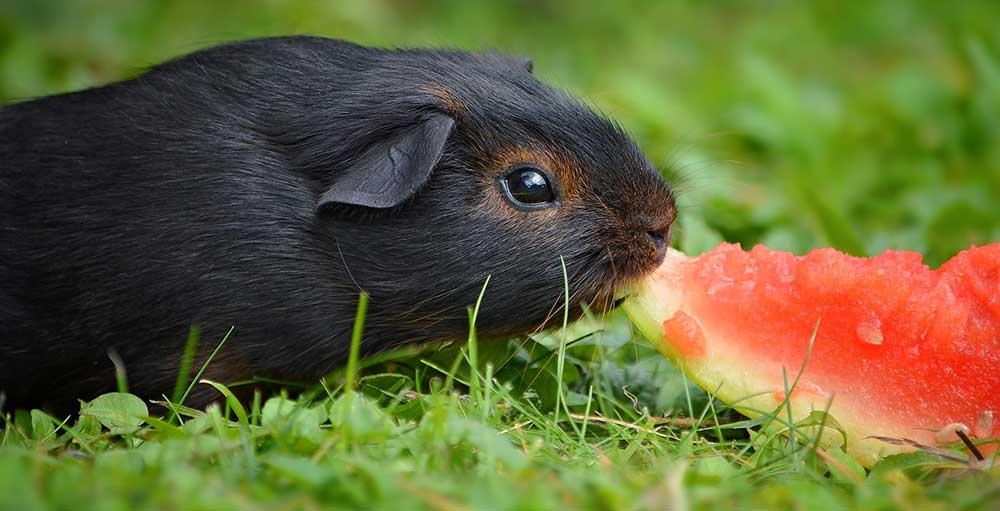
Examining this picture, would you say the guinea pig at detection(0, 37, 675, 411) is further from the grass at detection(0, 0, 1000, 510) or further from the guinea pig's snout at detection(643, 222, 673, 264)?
the grass at detection(0, 0, 1000, 510)

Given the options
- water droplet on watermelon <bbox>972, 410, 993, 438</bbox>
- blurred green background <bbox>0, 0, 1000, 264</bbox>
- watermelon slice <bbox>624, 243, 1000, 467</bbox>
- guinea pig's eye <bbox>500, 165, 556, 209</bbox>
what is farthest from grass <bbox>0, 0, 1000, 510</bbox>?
guinea pig's eye <bbox>500, 165, 556, 209</bbox>

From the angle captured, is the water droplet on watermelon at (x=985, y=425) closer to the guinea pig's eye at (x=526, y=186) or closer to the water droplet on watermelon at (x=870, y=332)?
the water droplet on watermelon at (x=870, y=332)

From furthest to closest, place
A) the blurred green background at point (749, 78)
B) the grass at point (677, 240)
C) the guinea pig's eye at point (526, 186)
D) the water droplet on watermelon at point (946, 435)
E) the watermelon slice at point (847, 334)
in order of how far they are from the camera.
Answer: the blurred green background at point (749, 78)
the guinea pig's eye at point (526, 186)
the watermelon slice at point (847, 334)
the water droplet on watermelon at point (946, 435)
the grass at point (677, 240)

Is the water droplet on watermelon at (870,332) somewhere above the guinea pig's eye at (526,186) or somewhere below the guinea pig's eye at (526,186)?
below

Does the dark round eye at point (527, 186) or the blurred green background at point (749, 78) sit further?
the blurred green background at point (749, 78)

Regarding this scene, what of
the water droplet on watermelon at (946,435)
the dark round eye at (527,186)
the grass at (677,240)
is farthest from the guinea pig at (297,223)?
the water droplet on watermelon at (946,435)

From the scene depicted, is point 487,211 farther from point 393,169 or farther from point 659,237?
point 659,237

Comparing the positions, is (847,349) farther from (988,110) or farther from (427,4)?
(427,4)
